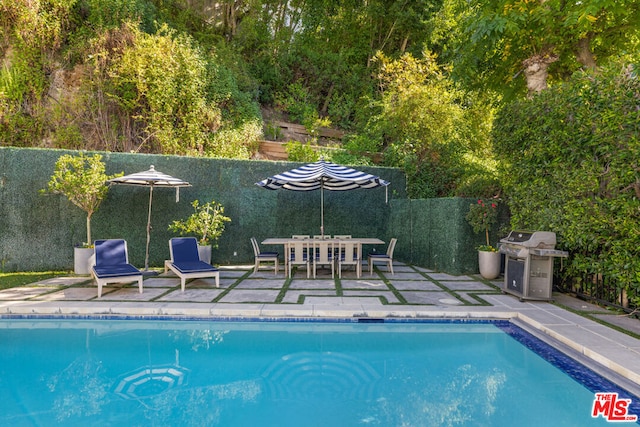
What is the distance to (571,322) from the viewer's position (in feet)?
15.1

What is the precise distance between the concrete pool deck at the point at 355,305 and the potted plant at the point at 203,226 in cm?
112

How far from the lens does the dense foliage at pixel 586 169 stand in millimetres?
4637

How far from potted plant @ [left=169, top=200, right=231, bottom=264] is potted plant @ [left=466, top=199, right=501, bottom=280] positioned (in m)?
5.63

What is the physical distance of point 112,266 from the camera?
6.37 m

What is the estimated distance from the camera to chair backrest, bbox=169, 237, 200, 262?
22.8ft

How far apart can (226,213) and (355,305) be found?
16.8 feet

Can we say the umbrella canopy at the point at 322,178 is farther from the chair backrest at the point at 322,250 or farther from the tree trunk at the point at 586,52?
the tree trunk at the point at 586,52

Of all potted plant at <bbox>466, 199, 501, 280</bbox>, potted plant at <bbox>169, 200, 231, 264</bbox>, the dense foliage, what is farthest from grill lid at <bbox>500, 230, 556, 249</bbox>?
potted plant at <bbox>169, 200, 231, 264</bbox>

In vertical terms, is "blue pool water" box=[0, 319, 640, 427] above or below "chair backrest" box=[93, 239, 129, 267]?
below

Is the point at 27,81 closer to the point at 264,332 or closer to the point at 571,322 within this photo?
the point at 264,332

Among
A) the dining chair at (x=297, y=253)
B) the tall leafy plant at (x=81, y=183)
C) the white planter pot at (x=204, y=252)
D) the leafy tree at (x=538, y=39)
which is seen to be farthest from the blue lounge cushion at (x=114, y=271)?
the leafy tree at (x=538, y=39)

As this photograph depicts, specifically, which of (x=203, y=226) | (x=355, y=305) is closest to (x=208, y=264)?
(x=203, y=226)

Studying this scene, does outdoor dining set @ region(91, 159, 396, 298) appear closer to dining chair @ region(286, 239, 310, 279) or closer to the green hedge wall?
dining chair @ region(286, 239, 310, 279)

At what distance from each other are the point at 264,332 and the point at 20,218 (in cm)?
682
